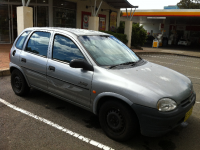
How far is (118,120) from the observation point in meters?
2.99

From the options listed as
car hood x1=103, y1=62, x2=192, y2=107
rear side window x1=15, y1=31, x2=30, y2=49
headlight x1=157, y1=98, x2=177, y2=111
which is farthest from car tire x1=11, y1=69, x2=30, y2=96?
headlight x1=157, y1=98, x2=177, y2=111

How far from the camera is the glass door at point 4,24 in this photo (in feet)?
43.6

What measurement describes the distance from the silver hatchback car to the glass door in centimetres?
1044

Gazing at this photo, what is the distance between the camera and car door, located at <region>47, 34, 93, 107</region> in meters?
3.32

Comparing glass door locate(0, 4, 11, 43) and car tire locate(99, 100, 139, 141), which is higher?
glass door locate(0, 4, 11, 43)

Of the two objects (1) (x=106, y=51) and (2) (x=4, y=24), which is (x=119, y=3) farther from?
(1) (x=106, y=51)

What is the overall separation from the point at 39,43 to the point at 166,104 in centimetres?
288

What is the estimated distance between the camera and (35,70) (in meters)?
4.12

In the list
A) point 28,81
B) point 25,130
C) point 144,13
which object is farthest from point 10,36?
point 144,13

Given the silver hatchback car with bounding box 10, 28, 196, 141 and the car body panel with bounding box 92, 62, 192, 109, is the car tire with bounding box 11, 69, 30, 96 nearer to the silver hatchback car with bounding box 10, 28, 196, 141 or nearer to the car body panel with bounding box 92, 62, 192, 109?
the silver hatchback car with bounding box 10, 28, 196, 141

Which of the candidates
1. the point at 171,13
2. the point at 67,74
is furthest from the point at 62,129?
the point at 171,13

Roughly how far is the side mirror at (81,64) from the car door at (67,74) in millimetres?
80

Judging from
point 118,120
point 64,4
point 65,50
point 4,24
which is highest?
point 64,4

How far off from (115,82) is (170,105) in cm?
84
